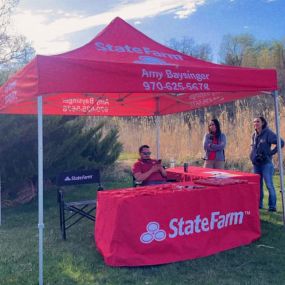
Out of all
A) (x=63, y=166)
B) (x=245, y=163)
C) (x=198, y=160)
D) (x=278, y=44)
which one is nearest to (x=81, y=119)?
(x=63, y=166)

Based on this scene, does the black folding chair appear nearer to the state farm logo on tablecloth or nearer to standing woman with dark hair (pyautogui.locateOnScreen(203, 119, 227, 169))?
the state farm logo on tablecloth

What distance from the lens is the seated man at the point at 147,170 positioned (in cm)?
530

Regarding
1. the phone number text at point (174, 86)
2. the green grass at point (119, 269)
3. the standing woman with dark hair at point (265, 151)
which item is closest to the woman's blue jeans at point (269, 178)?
the standing woman with dark hair at point (265, 151)

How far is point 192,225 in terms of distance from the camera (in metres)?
4.00

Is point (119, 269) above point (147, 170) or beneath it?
beneath

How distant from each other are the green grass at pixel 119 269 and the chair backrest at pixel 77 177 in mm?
700

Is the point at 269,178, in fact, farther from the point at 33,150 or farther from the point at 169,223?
the point at 33,150

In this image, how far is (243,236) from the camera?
4.41 meters

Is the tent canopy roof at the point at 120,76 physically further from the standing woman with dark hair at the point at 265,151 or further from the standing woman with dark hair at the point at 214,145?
the standing woman with dark hair at the point at 265,151

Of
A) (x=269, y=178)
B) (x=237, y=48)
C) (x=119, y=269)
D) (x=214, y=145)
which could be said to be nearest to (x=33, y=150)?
(x=214, y=145)

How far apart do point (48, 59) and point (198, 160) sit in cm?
805

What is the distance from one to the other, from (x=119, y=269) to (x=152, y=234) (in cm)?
48

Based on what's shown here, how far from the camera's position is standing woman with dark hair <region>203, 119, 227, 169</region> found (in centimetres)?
641

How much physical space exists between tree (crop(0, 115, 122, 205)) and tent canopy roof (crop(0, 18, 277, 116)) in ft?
3.95
